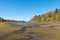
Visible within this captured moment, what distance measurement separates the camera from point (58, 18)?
6083 inches

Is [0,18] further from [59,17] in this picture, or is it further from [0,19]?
[59,17]

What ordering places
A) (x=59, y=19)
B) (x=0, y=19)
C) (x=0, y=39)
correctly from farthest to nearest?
(x=0, y=19) < (x=59, y=19) < (x=0, y=39)

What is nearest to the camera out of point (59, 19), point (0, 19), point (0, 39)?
point (0, 39)

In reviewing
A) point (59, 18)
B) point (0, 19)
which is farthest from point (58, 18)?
point (0, 19)

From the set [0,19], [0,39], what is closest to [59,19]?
[0,19]

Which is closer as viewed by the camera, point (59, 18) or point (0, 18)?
point (59, 18)

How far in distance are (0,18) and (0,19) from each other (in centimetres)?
432

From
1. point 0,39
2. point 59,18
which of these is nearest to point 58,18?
point 59,18

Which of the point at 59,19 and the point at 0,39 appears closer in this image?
the point at 0,39

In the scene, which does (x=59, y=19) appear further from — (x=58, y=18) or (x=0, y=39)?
(x=0, y=39)

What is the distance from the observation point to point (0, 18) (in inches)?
7653

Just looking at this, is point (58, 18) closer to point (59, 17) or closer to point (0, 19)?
point (59, 17)

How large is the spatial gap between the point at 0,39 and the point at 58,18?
137 metres

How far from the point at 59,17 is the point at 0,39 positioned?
137 metres
